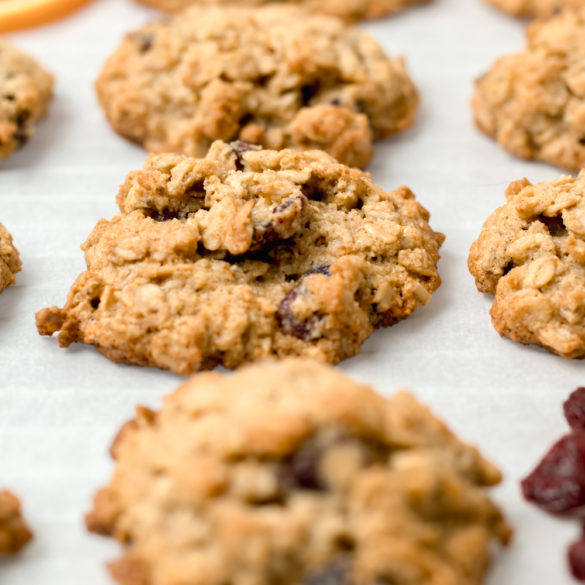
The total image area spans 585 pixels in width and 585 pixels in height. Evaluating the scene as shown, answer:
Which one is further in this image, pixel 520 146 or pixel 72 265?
pixel 520 146

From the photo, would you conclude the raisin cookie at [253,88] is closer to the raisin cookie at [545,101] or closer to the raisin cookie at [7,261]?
the raisin cookie at [545,101]

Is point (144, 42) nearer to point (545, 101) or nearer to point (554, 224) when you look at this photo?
point (545, 101)

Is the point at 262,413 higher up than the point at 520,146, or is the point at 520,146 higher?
the point at 262,413

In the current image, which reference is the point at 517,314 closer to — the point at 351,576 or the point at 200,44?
the point at 351,576

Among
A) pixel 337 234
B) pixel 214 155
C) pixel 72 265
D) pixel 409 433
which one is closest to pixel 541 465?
pixel 409 433

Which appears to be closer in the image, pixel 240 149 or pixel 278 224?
pixel 278 224

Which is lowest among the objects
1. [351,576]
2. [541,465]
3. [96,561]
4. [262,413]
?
[96,561]

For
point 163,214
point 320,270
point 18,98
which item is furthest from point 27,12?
point 320,270

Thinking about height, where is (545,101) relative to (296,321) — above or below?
above
